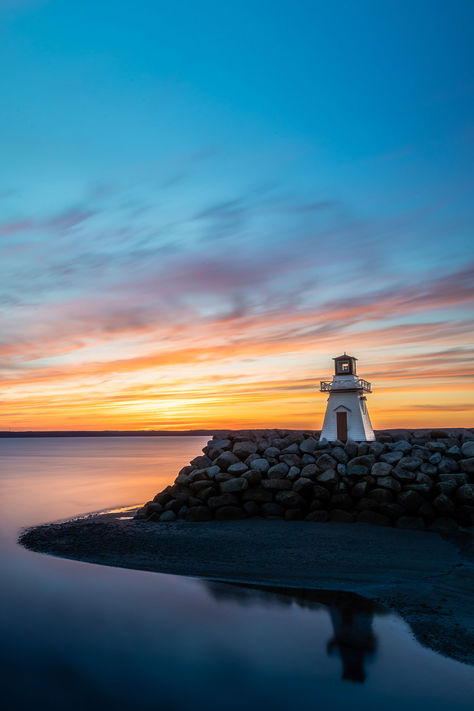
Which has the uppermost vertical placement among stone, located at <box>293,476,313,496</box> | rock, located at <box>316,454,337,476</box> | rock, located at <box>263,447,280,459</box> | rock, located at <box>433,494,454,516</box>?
rock, located at <box>263,447,280,459</box>

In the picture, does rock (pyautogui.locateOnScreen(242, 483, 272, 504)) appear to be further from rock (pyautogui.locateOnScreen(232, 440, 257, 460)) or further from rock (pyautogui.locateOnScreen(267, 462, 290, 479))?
rock (pyautogui.locateOnScreen(232, 440, 257, 460))

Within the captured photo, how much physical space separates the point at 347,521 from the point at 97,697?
23.9 ft

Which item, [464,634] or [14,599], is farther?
[14,599]

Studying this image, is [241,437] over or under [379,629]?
over

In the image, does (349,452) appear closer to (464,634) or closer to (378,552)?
(378,552)

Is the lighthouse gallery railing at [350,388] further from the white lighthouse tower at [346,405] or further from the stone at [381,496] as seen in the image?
the stone at [381,496]

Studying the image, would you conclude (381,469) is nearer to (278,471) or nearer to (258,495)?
(278,471)

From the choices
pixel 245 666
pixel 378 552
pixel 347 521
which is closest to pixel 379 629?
pixel 245 666

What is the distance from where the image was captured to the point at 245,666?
579 cm

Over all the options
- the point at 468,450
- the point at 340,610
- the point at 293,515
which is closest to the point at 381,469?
the point at 293,515

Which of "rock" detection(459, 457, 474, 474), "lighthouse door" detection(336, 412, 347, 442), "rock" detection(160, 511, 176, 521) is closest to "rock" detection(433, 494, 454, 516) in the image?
"rock" detection(459, 457, 474, 474)

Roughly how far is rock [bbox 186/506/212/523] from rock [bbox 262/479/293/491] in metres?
1.48

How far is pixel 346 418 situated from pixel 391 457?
8.11 meters

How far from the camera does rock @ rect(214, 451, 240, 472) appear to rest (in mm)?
13164
